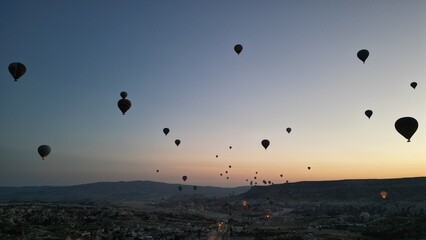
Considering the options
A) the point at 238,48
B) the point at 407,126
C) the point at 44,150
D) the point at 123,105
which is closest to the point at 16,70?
the point at 123,105

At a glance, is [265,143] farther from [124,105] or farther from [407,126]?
[407,126]

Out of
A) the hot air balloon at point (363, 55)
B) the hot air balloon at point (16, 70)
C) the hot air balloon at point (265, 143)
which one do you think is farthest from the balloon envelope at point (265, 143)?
the hot air balloon at point (16, 70)

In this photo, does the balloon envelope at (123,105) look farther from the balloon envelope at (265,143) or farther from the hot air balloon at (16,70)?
the balloon envelope at (265,143)

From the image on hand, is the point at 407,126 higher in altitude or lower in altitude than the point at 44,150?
lower

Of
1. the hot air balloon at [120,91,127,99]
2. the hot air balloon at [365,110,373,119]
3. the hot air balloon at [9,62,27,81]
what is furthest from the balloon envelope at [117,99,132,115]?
the hot air balloon at [365,110,373,119]

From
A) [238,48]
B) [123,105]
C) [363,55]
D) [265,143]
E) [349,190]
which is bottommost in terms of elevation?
[349,190]

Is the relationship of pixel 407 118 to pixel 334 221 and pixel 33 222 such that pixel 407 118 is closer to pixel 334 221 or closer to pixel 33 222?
pixel 334 221
